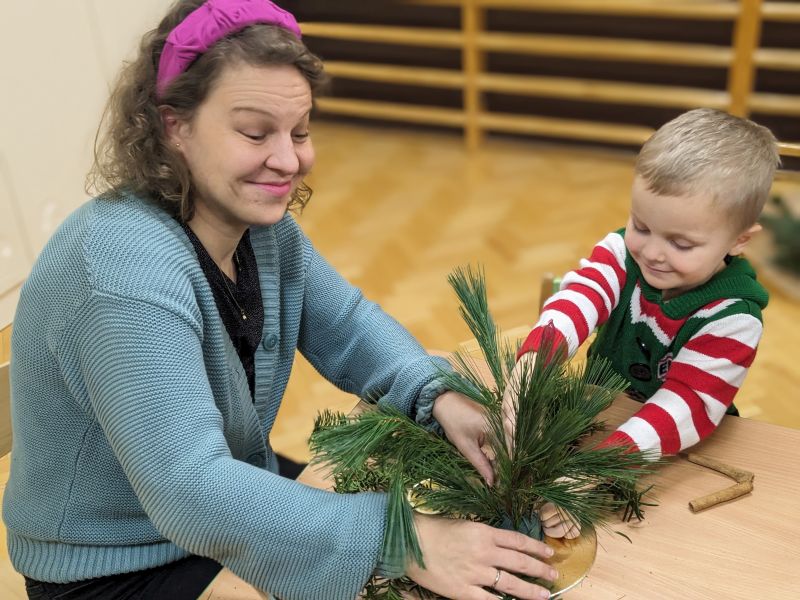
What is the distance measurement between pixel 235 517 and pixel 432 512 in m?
0.21

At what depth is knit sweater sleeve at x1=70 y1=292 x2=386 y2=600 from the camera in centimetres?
86

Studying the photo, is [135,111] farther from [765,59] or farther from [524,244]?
[765,59]

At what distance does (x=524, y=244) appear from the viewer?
328 centimetres

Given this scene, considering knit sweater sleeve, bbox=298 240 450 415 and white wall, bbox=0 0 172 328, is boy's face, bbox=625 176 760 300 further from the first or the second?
white wall, bbox=0 0 172 328

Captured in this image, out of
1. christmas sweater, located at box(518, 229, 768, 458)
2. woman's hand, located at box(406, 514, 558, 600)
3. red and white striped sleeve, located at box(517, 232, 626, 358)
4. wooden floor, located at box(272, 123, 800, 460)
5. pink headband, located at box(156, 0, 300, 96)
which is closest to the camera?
woman's hand, located at box(406, 514, 558, 600)

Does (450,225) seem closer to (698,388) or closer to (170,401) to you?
(698,388)

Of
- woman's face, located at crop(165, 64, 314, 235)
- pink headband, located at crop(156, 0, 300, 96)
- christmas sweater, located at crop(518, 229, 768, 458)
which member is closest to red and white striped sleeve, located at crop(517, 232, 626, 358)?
christmas sweater, located at crop(518, 229, 768, 458)

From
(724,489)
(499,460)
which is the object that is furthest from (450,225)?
(499,460)

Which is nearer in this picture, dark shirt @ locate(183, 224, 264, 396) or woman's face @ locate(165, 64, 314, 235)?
woman's face @ locate(165, 64, 314, 235)

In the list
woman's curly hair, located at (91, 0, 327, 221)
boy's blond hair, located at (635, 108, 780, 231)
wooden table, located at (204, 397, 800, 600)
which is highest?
woman's curly hair, located at (91, 0, 327, 221)

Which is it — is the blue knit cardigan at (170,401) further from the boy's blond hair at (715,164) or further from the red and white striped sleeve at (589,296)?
the boy's blond hair at (715,164)

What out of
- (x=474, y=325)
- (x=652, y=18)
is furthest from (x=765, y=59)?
(x=474, y=325)

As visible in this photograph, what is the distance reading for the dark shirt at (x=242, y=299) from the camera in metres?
1.08

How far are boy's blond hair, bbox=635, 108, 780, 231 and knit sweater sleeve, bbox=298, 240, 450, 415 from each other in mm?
397
